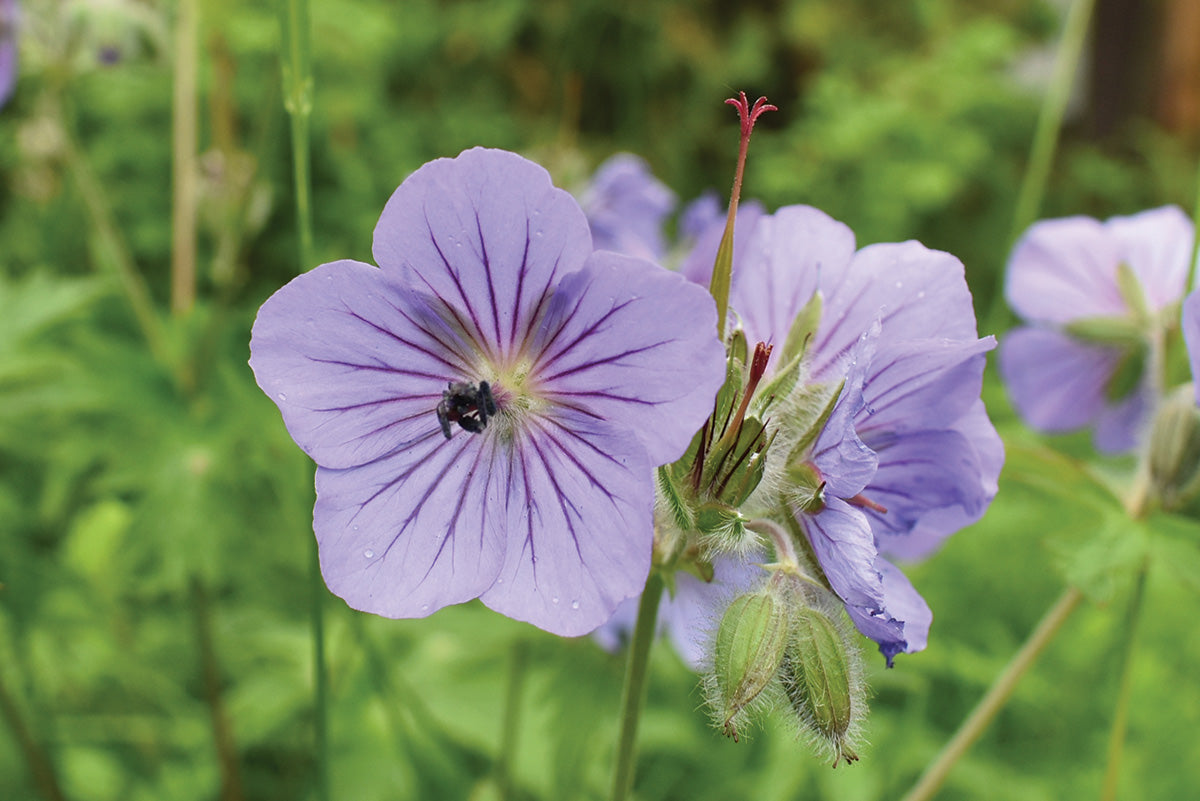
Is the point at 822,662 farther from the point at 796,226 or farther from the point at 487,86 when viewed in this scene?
the point at 487,86

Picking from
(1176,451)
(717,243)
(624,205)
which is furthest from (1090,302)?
(624,205)

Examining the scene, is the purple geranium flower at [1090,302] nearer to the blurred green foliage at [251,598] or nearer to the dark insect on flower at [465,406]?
the blurred green foliage at [251,598]

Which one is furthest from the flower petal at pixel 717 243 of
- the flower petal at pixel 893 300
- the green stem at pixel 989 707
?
the green stem at pixel 989 707

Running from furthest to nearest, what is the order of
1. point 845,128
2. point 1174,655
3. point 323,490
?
1. point 845,128
2. point 1174,655
3. point 323,490

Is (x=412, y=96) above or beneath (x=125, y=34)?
beneath

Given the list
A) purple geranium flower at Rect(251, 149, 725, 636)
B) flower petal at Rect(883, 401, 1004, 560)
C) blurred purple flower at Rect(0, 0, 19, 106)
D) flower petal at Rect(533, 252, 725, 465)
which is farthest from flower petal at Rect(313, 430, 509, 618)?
blurred purple flower at Rect(0, 0, 19, 106)

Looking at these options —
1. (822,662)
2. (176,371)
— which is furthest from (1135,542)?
(176,371)
